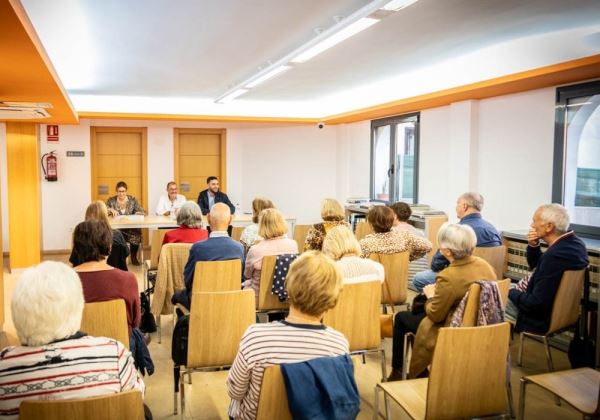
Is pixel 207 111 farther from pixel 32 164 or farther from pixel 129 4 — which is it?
pixel 129 4

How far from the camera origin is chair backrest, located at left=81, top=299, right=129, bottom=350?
92.2 inches

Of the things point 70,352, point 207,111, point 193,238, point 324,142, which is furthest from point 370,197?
point 70,352


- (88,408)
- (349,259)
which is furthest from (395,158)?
(88,408)

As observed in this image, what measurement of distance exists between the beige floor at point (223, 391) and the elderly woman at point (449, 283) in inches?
19.8

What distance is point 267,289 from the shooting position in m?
3.69

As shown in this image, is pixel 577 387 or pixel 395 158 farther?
pixel 395 158

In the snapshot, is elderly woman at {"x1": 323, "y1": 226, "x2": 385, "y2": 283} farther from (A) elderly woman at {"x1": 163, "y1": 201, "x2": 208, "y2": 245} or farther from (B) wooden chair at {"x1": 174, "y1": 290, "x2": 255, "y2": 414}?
(A) elderly woman at {"x1": 163, "y1": 201, "x2": 208, "y2": 245}

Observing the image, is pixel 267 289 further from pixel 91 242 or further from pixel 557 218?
pixel 557 218

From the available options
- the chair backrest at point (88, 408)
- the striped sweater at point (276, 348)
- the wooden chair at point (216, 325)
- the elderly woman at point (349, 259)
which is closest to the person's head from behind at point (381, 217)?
the elderly woman at point (349, 259)

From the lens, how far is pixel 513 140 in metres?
5.65

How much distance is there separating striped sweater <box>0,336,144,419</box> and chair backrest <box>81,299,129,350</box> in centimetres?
69

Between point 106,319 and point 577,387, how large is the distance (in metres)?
2.16

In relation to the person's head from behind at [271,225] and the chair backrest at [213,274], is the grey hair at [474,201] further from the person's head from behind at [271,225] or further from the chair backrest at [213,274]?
the chair backrest at [213,274]

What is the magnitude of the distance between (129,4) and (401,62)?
125 inches
